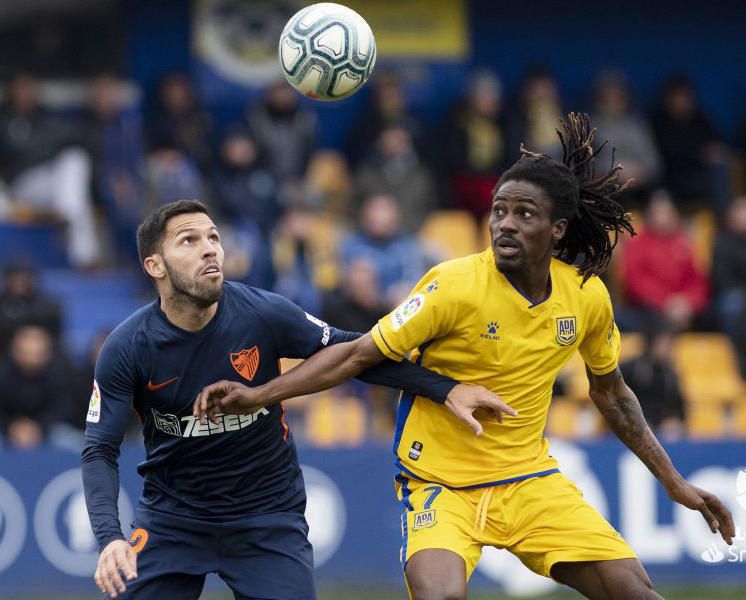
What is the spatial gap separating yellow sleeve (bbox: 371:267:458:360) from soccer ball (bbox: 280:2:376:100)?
128 centimetres

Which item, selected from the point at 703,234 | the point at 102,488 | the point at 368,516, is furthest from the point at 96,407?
the point at 703,234

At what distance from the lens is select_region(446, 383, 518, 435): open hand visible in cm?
→ 619

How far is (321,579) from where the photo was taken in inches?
410

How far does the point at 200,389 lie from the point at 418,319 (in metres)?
1.01

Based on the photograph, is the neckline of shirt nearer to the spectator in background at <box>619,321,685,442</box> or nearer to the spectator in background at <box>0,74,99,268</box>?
the spectator in background at <box>619,321,685,442</box>

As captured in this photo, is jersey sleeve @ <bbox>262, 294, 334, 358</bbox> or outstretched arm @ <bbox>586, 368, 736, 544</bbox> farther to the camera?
outstretched arm @ <bbox>586, 368, 736, 544</bbox>

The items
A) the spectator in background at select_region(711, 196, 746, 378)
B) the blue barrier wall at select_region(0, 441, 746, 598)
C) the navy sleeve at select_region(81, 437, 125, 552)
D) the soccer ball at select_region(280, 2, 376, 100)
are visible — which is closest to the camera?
the navy sleeve at select_region(81, 437, 125, 552)

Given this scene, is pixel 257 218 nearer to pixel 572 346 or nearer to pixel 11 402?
pixel 11 402

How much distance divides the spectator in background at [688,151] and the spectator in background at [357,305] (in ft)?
15.3

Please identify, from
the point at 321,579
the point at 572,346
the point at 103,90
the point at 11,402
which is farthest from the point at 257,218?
the point at 572,346

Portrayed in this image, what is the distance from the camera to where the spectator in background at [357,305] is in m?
11.8

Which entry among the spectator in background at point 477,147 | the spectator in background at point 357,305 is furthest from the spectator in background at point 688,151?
the spectator in background at point 357,305

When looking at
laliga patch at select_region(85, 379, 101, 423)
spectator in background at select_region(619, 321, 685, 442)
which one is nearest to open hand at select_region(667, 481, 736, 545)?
laliga patch at select_region(85, 379, 101, 423)

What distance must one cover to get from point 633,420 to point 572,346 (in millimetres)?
498
